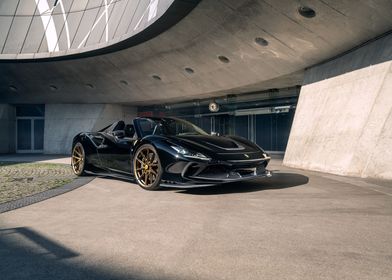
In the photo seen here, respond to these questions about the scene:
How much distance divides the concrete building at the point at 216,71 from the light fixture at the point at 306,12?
0.10ft

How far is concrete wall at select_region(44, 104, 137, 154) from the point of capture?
22859 millimetres

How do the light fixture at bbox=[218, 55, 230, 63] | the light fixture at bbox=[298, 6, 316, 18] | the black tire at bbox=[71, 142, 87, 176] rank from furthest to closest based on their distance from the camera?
the light fixture at bbox=[218, 55, 230, 63], the light fixture at bbox=[298, 6, 316, 18], the black tire at bbox=[71, 142, 87, 176]

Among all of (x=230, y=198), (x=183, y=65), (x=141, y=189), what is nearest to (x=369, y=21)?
(x=230, y=198)

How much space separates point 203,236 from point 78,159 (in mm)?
5936

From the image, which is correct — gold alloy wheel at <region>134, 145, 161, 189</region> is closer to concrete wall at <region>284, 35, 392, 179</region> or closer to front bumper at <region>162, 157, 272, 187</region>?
front bumper at <region>162, 157, 272, 187</region>

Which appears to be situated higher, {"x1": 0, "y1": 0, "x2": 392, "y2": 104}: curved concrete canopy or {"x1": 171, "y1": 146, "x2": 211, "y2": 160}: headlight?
{"x1": 0, "y1": 0, "x2": 392, "y2": 104}: curved concrete canopy

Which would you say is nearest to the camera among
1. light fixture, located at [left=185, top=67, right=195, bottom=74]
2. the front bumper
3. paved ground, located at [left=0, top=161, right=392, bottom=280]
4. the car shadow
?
paved ground, located at [left=0, top=161, right=392, bottom=280]

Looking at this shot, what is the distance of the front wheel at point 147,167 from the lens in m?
6.07

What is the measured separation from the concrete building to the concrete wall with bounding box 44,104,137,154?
0.24 ft

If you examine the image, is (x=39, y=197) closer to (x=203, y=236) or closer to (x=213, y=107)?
(x=203, y=236)

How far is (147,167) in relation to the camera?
6273 mm

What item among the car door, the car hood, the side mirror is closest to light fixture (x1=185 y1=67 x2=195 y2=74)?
the car door

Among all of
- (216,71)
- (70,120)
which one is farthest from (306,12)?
(70,120)

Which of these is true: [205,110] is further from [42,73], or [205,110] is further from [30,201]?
[30,201]
